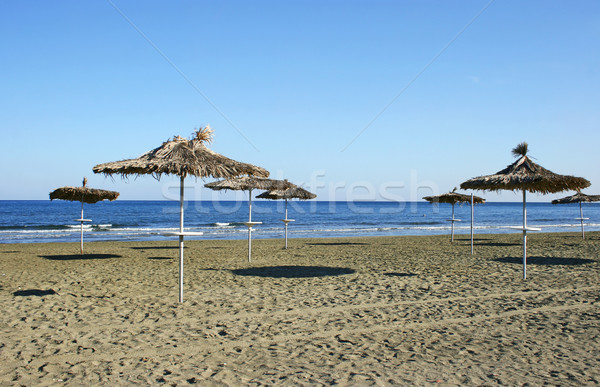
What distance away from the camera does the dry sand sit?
3.96 metres

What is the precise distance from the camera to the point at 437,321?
225 inches

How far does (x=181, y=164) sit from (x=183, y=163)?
0.04 meters

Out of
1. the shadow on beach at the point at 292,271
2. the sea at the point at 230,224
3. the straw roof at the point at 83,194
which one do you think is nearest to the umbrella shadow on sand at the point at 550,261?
the sea at the point at 230,224

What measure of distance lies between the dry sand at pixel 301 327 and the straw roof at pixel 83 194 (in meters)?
4.14

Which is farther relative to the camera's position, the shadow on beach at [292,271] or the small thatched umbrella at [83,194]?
the small thatched umbrella at [83,194]

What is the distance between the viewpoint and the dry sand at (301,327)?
3.96m

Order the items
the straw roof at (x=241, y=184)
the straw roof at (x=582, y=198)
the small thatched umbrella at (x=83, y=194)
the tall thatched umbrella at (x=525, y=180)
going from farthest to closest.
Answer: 1. the straw roof at (x=582, y=198)
2. the small thatched umbrella at (x=83, y=194)
3. the straw roof at (x=241, y=184)
4. the tall thatched umbrella at (x=525, y=180)

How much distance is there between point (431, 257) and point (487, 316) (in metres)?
7.25

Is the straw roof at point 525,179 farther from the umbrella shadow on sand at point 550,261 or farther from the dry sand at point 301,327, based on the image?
the umbrella shadow on sand at point 550,261

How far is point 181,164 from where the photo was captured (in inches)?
252

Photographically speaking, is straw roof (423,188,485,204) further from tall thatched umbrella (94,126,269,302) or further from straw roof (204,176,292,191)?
tall thatched umbrella (94,126,269,302)

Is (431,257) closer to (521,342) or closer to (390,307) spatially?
(390,307)

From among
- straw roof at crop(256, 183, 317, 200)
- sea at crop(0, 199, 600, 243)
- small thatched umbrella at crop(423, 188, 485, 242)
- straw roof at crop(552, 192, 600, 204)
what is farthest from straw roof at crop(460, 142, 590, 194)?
straw roof at crop(552, 192, 600, 204)

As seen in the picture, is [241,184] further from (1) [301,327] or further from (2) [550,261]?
(2) [550,261]
